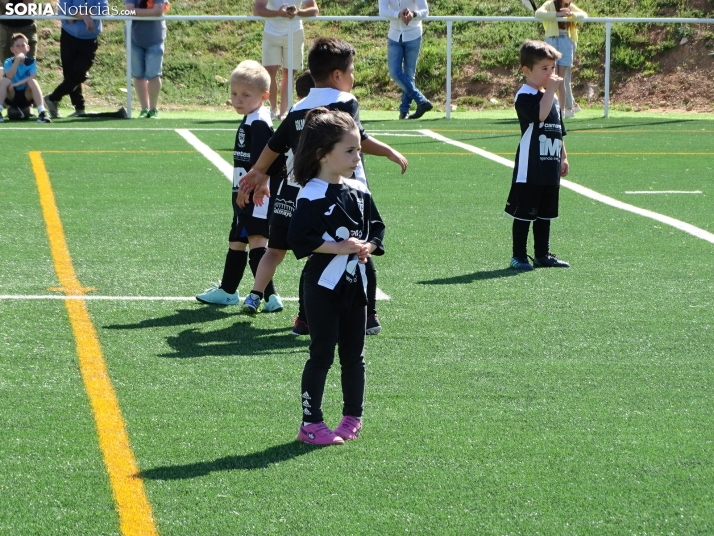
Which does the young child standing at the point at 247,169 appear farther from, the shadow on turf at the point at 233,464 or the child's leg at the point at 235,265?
the shadow on turf at the point at 233,464

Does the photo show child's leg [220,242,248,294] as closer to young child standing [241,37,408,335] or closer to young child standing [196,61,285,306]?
young child standing [196,61,285,306]

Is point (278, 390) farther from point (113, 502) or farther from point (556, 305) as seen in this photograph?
point (556, 305)

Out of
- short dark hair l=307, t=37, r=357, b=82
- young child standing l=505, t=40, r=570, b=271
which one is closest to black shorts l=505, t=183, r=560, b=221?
young child standing l=505, t=40, r=570, b=271

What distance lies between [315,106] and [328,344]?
5.60ft

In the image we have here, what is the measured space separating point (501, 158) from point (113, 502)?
9.97m

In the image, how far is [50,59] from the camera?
2344 cm

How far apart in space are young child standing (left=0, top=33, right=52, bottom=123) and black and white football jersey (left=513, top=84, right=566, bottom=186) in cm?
940

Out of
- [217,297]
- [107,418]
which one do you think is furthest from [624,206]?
[107,418]

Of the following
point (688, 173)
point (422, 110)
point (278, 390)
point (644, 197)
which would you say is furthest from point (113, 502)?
point (422, 110)

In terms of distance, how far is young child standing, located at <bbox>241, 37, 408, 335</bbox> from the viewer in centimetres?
587

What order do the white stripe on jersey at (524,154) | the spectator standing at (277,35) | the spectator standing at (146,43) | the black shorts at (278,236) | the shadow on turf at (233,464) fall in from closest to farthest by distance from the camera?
the shadow on turf at (233,464) < the black shorts at (278,236) < the white stripe on jersey at (524,154) < the spectator standing at (277,35) < the spectator standing at (146,43)

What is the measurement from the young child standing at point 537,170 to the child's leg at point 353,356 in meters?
3.49

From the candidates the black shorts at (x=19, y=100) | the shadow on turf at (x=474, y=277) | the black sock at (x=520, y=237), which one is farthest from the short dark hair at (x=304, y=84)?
the black shorts at (x=19, y=100)

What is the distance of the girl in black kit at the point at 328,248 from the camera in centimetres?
449
